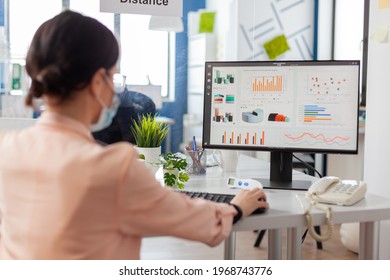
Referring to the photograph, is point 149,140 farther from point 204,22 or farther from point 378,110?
point 204,22

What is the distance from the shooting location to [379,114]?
2.67 metres

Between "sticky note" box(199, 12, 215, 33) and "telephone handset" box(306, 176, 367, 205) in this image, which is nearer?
"telephone handset" box(306, 176, 367, 205)

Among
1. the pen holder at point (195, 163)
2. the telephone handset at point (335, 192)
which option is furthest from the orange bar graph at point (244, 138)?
the telephone handset at point (335, 192)

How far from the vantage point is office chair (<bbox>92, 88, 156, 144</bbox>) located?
2.22 m

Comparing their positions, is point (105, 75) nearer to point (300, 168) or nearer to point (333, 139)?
point (333, 139)

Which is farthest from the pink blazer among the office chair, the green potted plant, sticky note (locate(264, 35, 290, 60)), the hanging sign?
sticky note (locate(264, 35, 290, 60))

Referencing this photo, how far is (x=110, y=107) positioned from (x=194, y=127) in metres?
1.78

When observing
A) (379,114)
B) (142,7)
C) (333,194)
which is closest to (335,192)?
(333,194)

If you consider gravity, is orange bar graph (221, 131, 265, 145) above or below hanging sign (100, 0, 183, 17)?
below

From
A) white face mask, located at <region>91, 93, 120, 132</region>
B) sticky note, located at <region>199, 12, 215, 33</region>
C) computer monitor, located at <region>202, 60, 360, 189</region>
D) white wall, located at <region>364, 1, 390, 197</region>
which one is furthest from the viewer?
sticky note, located at <region>199, 12, 215, 33</region>

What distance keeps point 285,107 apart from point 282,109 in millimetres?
13

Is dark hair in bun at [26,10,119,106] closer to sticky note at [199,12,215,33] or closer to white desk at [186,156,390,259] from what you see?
white desk at [186,156,390,259]

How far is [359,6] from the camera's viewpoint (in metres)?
4.14

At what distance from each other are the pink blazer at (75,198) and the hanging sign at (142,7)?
1.51 metres
